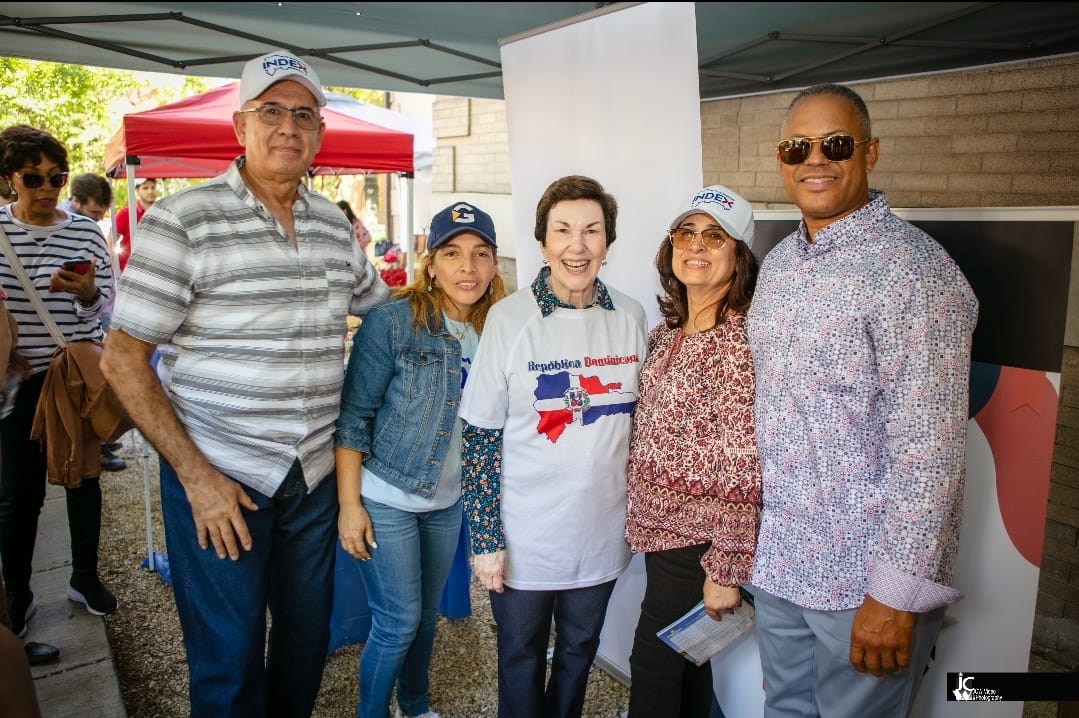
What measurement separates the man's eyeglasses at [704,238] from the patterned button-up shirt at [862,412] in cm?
18

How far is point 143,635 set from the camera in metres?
3.28

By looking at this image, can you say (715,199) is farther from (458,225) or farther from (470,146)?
(470,146)

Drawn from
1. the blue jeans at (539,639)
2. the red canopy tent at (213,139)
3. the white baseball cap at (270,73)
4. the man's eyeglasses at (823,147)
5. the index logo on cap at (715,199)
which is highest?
the red canopy tent at (213,139)

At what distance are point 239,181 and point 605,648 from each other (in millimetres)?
2340

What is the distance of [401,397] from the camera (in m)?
2.13

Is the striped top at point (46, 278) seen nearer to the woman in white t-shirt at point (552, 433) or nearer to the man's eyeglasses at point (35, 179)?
the man's eyeglasses at point (35, 179)

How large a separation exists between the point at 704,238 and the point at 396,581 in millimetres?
1387

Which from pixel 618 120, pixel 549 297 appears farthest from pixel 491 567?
pixel 618 120

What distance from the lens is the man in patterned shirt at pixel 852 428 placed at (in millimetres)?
1460

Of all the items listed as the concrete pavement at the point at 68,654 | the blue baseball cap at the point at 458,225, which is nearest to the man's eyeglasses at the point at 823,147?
the blue baseball cap at the point at 458,225

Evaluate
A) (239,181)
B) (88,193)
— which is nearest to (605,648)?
(239,181)

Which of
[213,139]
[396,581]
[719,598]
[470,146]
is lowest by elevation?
[396,581]

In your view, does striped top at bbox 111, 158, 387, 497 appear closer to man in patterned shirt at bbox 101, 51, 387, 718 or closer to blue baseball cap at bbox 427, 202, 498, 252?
man in patterned shirt at bbox 101, 51, 387, 718

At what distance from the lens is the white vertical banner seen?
7.71ft
